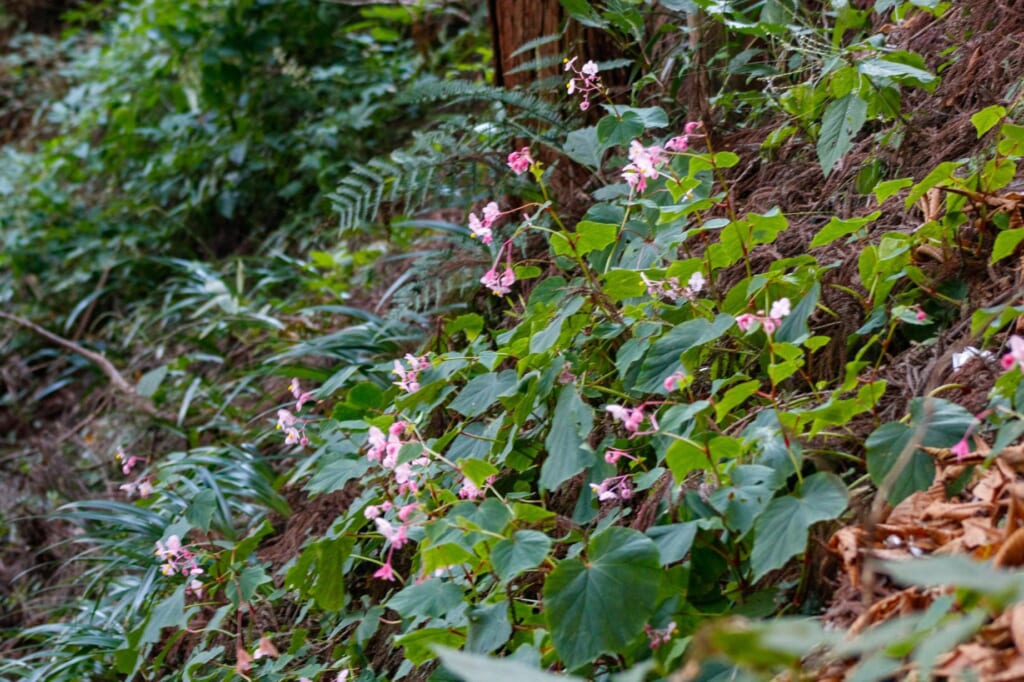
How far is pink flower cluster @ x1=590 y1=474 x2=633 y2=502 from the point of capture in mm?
1454

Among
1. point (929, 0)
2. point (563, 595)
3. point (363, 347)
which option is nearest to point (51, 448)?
point (363, 347)

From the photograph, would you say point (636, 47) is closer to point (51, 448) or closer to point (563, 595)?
point (563, 595)

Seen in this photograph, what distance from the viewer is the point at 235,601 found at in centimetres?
185

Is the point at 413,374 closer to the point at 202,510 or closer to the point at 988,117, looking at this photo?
the point at 202,510

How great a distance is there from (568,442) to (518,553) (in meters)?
0.19

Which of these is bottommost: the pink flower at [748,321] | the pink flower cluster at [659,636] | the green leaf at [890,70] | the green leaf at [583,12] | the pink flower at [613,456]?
the pink flower cluster at [659,636]

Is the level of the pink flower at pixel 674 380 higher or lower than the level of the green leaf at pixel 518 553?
higher

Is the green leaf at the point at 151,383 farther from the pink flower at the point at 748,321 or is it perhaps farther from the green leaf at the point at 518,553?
the pink flower at the point at 748,321

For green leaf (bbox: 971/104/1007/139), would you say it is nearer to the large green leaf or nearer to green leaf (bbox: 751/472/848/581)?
the large green leaf

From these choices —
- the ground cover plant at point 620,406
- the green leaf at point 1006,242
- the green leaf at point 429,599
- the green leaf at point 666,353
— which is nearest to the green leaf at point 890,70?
the ground cover plant at point 620,406

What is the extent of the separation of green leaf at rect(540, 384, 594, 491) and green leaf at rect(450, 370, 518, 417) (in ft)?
0.60

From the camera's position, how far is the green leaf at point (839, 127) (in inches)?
69.1

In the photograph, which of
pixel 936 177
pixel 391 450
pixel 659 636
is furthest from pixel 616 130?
pixel 659 636

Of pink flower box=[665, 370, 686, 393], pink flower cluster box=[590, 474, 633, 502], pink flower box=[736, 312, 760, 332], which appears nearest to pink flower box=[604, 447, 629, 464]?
pink flower cluster box=[590, 474, 633, 502]
